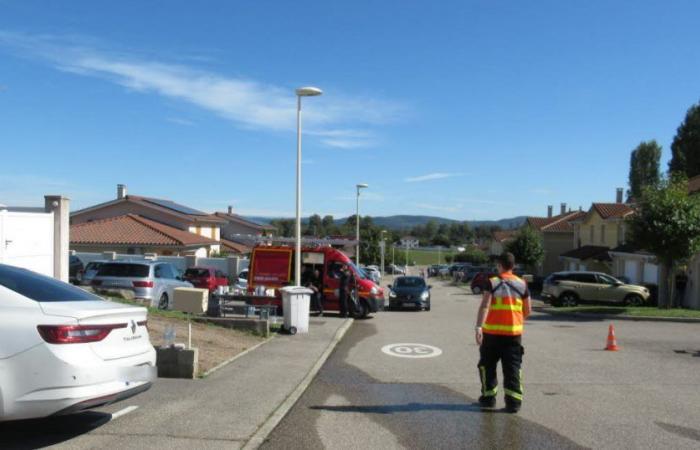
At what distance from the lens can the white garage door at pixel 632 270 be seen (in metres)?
38.1

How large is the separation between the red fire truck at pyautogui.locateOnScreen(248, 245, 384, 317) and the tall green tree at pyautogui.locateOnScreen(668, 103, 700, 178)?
54720mm

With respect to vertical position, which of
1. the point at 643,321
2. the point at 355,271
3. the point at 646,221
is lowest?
the point at 643,321

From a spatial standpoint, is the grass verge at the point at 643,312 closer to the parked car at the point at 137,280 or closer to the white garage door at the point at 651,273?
the white garage door at the point at 651,273

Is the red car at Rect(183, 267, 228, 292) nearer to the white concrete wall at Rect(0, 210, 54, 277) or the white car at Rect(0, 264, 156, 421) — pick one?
the white concrete wall at Rect(0, 210, 54, 277)

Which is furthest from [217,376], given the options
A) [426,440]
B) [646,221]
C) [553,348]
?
[646,221]

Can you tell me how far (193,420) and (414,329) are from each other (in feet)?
38.7

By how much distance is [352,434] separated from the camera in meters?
6.55

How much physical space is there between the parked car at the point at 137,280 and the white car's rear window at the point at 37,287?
43.2ft

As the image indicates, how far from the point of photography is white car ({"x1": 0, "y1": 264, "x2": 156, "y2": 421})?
5438 millimetres

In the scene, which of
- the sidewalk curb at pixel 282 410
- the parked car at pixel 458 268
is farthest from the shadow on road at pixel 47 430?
the parked car at pixel 458 268

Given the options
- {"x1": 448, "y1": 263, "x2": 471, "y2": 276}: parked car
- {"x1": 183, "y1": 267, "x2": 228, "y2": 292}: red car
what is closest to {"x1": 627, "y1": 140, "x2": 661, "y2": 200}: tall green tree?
{"x1": 448, "y1": 263, "x2": 471, "y2": 276}: parked car

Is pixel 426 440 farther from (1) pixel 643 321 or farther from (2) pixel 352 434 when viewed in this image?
(1) pixel 643 321

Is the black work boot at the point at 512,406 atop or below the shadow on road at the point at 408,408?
atop

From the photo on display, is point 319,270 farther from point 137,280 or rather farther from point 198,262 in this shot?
point 198,262
